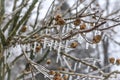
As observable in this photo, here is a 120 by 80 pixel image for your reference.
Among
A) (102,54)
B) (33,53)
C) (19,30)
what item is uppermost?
(19,30)

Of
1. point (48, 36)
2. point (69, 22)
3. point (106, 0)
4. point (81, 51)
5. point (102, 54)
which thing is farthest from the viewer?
point (106, 0)

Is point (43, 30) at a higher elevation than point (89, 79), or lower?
higher

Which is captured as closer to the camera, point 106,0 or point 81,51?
point 81,51

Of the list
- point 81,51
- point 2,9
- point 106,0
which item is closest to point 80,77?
point 2,9

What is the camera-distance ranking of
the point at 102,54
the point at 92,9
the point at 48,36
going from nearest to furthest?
the point at 48,36
the point at 92,9
the point at 102,54

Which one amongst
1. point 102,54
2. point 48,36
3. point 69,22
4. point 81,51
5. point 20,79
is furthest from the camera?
point 102,54

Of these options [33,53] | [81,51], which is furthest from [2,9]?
[81,51]

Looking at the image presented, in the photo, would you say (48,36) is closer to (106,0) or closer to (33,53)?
(33,53)

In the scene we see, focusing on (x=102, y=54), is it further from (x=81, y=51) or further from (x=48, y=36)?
(x=48, y=36)

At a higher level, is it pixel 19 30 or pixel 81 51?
pixel 19 30
